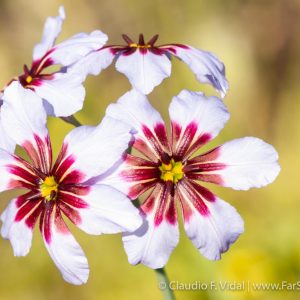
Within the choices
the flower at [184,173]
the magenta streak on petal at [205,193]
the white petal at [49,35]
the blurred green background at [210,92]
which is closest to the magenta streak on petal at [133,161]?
the flower at [184,173]

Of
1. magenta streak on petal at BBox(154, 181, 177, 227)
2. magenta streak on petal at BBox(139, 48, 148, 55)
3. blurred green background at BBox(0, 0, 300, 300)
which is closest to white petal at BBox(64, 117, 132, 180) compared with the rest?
magenta streak on petal at BBox(154, 181, 177, 227)

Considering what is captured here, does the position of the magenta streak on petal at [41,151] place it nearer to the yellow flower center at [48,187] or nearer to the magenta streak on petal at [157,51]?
the yellow flower center at [48,187]

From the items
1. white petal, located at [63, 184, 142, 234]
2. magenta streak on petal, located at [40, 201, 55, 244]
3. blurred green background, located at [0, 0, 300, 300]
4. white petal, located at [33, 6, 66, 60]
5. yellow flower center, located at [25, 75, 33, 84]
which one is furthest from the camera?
blurred green background, located at [0, 0, 300, 300]

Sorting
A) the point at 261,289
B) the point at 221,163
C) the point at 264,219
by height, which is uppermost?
the point at 221,163

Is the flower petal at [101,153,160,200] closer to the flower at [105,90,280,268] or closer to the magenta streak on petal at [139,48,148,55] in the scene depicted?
the flower at [105,90,280,268]

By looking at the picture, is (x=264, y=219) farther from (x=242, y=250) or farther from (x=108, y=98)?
(x=108, y=98)

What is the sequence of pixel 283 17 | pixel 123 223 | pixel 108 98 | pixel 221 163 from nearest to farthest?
1. pixel 123 223
2. pixel 221 163
3. pixel 108 98
4. pixel 283 17

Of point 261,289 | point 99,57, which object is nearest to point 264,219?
point 261,289
